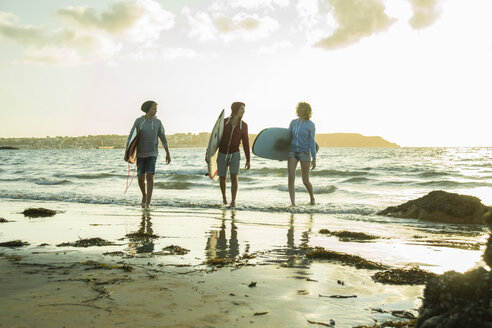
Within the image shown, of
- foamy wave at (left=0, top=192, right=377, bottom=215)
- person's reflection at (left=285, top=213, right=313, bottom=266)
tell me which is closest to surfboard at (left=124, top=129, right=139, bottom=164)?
foamy wave at (left=0, top=192, right=377, bottom=215)

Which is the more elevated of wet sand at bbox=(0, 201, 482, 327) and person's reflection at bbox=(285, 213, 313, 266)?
wet sand at bbox=(0, 201, 482, 327)

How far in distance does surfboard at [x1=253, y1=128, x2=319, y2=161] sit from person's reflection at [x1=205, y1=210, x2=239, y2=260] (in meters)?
5.23

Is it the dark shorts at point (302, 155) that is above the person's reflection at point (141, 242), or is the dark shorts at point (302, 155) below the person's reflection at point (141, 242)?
above

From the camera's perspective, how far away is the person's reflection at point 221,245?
12.9 ft

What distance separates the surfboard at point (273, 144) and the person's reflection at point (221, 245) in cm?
523

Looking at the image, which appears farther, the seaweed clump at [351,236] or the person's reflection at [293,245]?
the seaweed clump at [351,236]

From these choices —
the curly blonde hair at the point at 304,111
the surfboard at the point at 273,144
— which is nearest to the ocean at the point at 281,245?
the surfboard at the point at 273,144

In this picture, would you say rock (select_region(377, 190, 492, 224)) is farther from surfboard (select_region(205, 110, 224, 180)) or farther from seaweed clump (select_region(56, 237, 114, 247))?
seaweed clump (select_region(56, 237, 114, 247))

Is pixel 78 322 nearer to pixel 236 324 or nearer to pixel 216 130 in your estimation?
pixel 236 324

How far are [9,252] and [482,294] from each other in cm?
378

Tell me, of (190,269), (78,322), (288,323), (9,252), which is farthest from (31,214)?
(288,323)

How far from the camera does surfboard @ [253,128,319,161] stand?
10805 millimetres

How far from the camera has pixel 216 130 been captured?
927 cm

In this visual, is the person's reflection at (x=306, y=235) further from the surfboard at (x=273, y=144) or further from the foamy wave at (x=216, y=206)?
the surfboard at (x=273, y=144)
